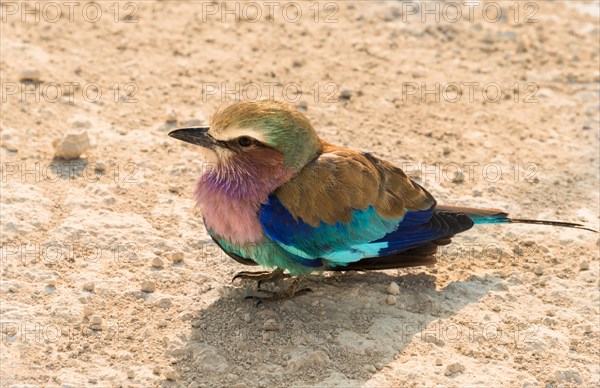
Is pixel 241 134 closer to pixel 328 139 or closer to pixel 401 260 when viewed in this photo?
pixel 401 260

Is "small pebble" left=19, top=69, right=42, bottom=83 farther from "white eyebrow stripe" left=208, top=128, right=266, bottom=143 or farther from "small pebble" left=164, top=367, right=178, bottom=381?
"small pebble" left=164, top=367, right=178, bottom=381

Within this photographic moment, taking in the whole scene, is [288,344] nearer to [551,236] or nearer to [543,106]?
[551,236]

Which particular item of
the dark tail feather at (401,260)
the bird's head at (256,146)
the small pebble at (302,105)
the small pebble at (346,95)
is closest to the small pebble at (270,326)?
the dark tail feather at (401,260)

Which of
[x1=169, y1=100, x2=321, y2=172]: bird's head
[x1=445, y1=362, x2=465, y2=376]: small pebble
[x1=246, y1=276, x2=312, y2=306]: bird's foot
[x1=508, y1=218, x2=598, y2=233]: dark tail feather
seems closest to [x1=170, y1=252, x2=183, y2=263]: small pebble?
[x1=246, y1=276, x2=312, y2=306]: bird's foot

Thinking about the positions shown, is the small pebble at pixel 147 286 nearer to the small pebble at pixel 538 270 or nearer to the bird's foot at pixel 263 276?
the bird's foot at pixel 263 276

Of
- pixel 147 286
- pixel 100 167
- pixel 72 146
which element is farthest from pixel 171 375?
pixel 72 146

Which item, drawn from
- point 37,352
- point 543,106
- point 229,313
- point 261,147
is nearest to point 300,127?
point 261,147
